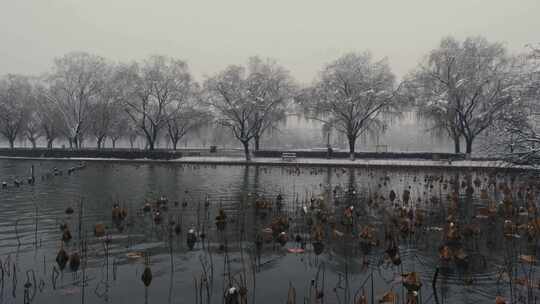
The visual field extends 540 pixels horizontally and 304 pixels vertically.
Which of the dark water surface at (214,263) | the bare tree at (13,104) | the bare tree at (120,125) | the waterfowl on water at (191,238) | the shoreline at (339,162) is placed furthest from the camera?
the bare tree at (120,125)

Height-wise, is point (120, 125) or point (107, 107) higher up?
point (107, 107)

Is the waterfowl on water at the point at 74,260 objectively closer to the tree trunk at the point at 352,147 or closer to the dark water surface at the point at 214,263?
the dark water surface at the point at 214,263

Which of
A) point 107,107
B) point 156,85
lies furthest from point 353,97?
point 107,107

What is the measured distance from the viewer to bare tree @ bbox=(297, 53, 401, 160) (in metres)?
43.9

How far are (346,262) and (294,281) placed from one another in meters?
1.42

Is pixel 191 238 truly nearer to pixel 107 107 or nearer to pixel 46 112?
pixel 107 107

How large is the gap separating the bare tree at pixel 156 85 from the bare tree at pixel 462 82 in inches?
1149

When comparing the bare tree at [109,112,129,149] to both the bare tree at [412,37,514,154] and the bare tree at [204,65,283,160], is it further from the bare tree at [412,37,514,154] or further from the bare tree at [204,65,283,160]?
the bare tree at [412,37,514,154]

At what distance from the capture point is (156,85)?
49.5 m

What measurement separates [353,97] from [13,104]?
5316cm

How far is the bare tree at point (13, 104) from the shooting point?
60531 millimetres

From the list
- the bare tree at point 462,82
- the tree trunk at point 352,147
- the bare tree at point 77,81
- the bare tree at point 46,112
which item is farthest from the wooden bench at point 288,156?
the bare tree at point 46,112

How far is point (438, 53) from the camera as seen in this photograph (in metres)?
41.4

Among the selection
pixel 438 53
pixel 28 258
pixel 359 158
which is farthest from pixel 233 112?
pixel 28 258
